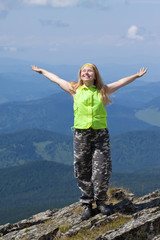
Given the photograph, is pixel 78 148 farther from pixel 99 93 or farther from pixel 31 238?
pixel 31 238

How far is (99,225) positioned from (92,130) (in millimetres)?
2651

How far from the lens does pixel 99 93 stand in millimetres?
9859

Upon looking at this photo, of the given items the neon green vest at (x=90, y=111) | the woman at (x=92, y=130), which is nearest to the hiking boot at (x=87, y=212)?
the woman at (x=92, y=130)

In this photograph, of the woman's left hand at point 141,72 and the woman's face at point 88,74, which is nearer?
the woman's face at point 88,74

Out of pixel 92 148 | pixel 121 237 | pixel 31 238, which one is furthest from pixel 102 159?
pixel 31 238

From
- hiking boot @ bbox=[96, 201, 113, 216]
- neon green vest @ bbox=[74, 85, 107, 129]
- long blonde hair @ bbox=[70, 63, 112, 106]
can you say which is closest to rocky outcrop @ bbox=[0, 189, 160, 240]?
hiking boot @ bbox=[96, 201, 113, 216]

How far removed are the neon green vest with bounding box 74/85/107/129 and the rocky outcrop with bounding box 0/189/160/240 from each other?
8.88 feet

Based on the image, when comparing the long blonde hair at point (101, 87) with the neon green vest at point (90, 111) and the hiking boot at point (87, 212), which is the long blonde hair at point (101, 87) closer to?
the neon green vest at point (90, 111)

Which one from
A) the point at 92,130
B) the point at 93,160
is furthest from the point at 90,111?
the point at 93,160

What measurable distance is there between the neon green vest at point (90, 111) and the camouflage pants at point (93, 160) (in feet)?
0.71

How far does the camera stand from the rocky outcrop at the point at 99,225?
8.53 m

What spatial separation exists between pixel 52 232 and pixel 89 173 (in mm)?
1999

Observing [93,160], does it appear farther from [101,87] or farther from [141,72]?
[141,72]

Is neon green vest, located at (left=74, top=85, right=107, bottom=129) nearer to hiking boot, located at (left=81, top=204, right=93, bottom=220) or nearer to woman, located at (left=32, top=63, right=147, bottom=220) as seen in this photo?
woman, located at (left=32, top=63, right=147, bottom=220)
